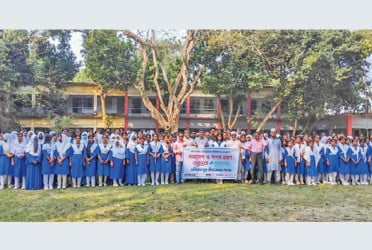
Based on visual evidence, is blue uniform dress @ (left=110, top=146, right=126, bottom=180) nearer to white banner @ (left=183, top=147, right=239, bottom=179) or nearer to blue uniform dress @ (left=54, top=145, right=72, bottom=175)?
blue uniform dress @ (left=54, top=145, right=72, bottom=175)

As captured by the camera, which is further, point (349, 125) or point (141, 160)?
point (349, 125)

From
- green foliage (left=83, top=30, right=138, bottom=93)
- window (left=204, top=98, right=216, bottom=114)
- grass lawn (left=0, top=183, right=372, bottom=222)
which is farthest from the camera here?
window (left=204, top=98, right=216, bottom=114)

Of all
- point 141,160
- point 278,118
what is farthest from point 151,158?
point 278,118

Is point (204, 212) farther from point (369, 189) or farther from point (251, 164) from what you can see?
point (369, 189)

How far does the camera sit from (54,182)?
310 inches

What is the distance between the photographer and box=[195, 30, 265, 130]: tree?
8086 millimetres

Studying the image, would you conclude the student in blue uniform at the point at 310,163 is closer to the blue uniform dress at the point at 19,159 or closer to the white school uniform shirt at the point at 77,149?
the white school uniform shirt at the point at 77,149

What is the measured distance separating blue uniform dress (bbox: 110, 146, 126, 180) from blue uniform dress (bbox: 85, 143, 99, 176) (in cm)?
29

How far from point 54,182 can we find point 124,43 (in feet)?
9.31

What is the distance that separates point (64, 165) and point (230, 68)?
3499 mm

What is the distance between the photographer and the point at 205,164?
26.6ft

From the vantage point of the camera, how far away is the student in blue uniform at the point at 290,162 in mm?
8328

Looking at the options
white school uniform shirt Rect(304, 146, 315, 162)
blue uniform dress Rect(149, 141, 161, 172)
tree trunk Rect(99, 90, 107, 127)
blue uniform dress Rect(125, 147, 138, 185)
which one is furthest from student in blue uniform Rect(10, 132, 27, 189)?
white school uniform shirt Rect(304, 146, 315, 162)

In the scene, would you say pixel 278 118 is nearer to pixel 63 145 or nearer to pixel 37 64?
pixel 63 145
